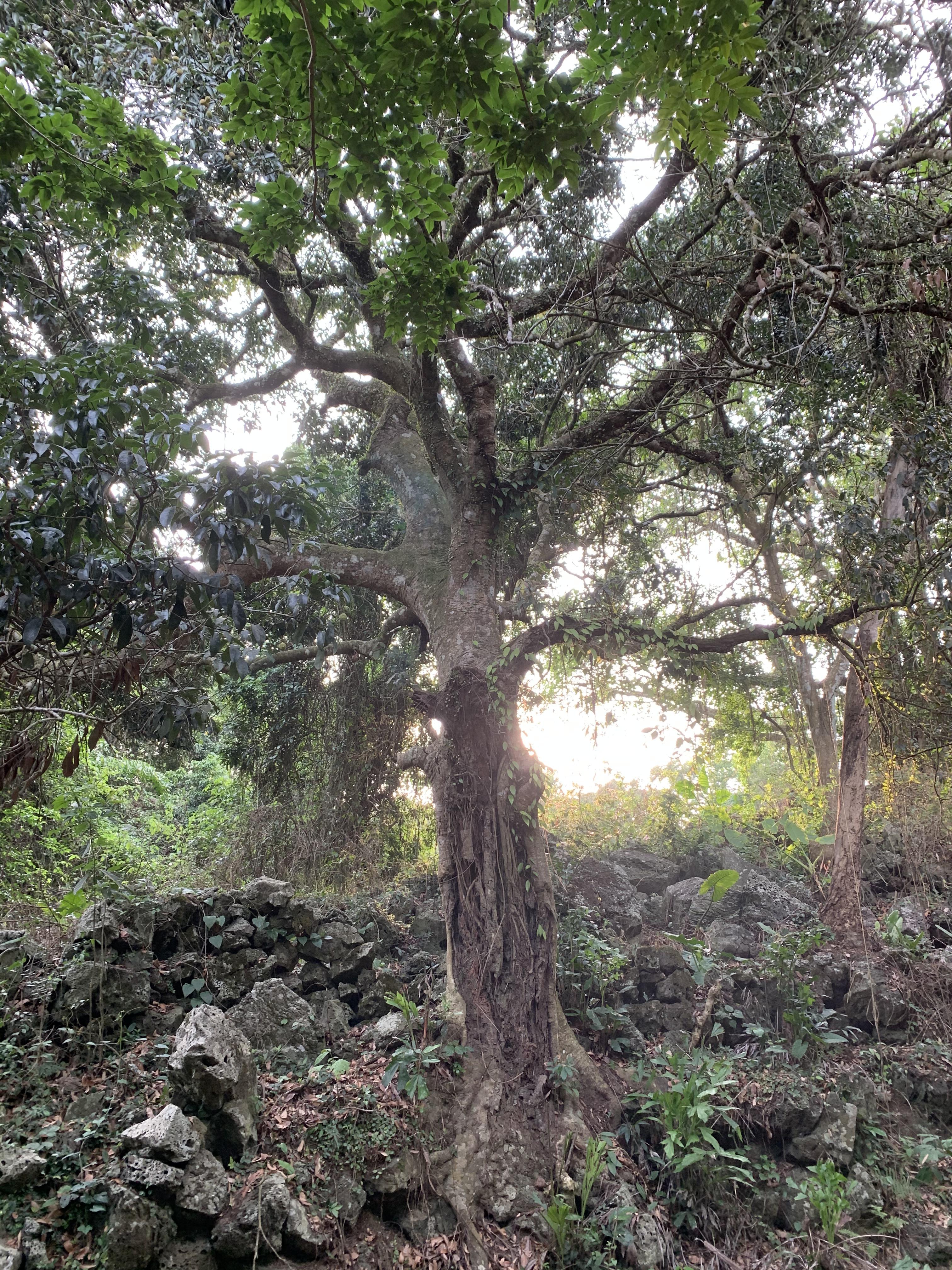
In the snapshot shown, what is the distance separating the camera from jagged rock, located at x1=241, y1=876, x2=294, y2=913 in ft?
17.3

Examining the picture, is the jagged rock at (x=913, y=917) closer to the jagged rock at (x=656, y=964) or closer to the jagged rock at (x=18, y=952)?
the jagged rock at (x=656, y=964)

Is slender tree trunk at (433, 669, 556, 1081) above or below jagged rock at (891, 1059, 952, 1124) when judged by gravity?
above

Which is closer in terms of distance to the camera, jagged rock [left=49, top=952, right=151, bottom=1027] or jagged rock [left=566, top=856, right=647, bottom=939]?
jagged rock [left=49, top=952, right=151, bottom=1027]

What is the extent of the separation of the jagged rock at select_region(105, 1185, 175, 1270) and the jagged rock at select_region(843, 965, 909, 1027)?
5.08m

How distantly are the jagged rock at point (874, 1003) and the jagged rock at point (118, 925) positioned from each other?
17.8ft

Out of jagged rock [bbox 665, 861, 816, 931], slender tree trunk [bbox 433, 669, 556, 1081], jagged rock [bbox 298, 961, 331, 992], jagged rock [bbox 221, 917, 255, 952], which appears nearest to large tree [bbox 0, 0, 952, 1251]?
slender tree trunk [bbox 433, 669, 556, 1081]

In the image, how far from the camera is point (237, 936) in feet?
16.6

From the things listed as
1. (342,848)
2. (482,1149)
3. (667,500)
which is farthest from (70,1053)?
(667,500)

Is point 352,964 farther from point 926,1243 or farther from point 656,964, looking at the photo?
point 926,1243

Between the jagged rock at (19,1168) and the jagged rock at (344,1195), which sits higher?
the jagged rock at (19,1168)

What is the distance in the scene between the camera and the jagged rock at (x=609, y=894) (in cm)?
671

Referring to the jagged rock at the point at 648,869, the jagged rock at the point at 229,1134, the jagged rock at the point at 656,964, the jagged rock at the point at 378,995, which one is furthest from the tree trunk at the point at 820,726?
the jagged rock at the point at 229,1134

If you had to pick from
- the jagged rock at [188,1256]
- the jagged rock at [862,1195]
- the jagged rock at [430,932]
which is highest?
the jagged rock at [430,932]

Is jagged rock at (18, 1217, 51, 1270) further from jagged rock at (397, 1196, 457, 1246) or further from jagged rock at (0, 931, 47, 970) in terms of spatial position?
jagged rock at (397, 1196, 457, 1246)
